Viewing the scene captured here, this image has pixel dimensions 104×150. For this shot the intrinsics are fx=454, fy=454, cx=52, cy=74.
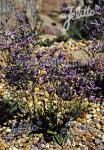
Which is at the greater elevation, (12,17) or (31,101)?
(12,17)

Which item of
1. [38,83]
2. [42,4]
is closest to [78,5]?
[42,4]

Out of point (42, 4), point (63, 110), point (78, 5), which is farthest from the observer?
point (42, 4)

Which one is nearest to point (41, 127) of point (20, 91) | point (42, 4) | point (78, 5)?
point (20, 91)

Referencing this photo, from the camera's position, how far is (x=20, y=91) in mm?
7715

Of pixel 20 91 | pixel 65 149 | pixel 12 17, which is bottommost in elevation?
pixel 65 149

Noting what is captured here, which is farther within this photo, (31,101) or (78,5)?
(78,5)

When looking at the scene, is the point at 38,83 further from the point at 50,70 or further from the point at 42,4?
the point at 42,4

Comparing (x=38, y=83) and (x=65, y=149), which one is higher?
(x=38, y=83)

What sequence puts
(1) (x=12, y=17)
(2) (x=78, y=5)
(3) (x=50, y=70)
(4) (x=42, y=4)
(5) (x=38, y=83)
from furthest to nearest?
(4) (x=42, y=4) → (2) (x=78, y=5) → (1) (x=12, y=17) → (5) (x=38, y=83) → (3) (x=50, y=70)

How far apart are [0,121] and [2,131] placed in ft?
0.77

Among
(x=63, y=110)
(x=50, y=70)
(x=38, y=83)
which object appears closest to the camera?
(x=50, y=70)

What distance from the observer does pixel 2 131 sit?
279 inches

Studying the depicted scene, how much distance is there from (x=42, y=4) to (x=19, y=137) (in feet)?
25.8

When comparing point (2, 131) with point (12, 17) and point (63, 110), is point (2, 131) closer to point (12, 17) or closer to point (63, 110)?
point (63, 110)
